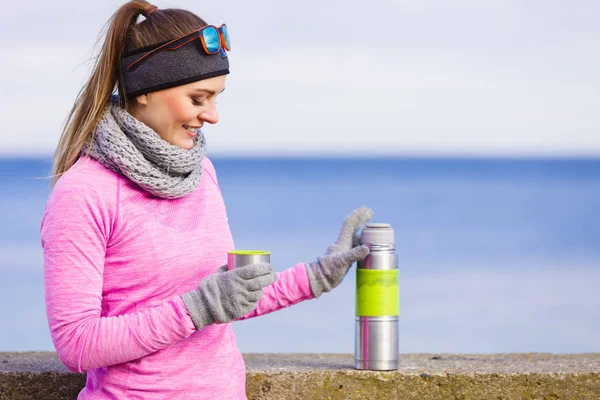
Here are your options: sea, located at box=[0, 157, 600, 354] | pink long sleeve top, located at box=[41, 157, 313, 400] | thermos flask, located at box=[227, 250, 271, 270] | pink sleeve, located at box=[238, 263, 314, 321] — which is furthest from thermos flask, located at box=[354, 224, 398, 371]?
sea, located at box=[0, 157, 600, 354]

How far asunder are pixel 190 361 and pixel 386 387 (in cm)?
81

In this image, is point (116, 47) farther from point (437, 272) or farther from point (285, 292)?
point (437, 272)

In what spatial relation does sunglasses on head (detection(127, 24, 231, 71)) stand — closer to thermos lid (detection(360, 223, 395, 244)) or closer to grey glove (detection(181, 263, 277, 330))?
grey glove (detection(181, 263, 277, 330))

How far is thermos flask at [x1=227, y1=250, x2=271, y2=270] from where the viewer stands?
2682 mm

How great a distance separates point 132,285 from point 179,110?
0.50 meters

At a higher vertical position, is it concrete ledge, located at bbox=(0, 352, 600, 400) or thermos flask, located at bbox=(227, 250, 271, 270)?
thermos flask, located at bbox=(227, 250, 271, 270)

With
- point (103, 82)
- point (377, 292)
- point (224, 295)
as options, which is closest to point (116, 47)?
point (103, 82)

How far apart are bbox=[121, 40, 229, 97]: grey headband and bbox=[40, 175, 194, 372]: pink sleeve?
373 millimetres

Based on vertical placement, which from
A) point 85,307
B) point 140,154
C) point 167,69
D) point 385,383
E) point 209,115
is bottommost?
point 385,383

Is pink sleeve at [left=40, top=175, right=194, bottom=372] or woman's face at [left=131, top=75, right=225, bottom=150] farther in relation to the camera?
woman's face at [left=131, top=75, right=225, bottom=150]

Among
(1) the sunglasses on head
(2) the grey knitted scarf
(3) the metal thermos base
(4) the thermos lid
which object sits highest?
(1) the sunglasses on head

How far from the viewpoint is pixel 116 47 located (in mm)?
2900

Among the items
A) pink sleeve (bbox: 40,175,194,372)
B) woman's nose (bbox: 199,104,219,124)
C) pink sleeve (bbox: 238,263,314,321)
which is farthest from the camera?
pink sleeve (bbox: 238,263,314,321)

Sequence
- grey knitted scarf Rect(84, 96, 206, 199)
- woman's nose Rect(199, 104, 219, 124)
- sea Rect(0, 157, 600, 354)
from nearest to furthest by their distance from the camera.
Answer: grey knitted scarf Rect(84, 96, 206, 199), woman's nose Rect(199, 104, 219, 124), sea Rect(0, 157, 600, 354)
